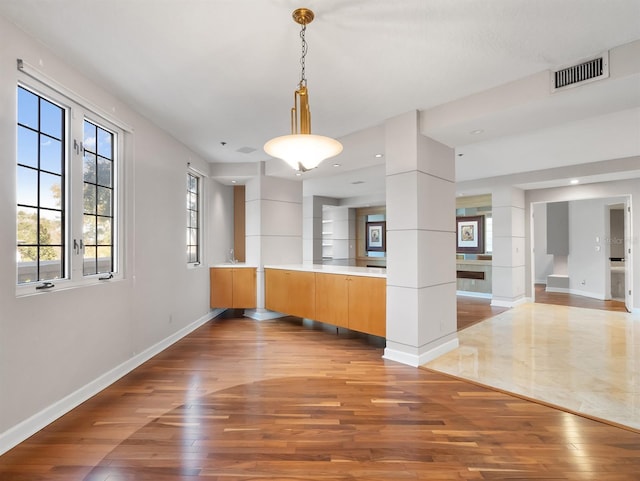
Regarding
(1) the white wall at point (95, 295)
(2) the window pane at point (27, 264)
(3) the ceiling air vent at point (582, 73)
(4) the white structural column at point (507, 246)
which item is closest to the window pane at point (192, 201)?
(1) the white wall at point (95, 295)

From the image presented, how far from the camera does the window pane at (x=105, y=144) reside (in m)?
3.25

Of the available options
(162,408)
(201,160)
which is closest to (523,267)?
(201,160)

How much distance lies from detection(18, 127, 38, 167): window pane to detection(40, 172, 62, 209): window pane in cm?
12

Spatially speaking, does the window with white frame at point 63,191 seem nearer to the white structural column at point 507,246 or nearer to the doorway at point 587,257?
the white structural column at point 507,246

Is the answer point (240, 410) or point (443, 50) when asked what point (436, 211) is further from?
point (240, 410)

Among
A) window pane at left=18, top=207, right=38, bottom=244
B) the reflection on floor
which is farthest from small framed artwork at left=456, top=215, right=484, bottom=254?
window pane at left=18, top=207, right=38, bottom=244

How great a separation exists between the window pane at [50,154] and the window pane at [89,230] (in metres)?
0.50

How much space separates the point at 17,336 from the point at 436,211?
13.0 ft

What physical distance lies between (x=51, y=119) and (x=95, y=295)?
1547 millimetres

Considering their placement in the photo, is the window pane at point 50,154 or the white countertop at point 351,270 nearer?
the window pane at point 50,154

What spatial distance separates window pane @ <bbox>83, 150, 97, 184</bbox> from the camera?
3036mm

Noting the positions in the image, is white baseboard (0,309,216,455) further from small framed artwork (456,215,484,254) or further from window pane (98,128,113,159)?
small framed artwork (456,215,484,254)

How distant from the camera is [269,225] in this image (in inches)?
237

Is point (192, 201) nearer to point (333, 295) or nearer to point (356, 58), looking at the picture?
point (333, 295)
